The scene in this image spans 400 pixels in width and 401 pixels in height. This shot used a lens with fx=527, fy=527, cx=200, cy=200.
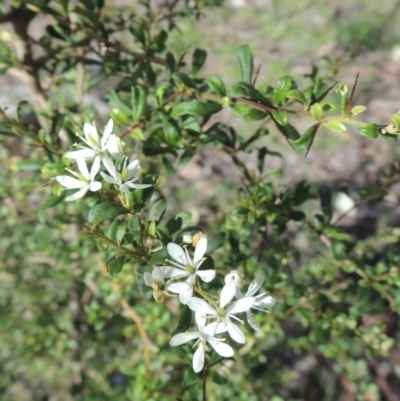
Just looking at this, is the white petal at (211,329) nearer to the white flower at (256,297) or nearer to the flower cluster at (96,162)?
the white flower at (256,297)

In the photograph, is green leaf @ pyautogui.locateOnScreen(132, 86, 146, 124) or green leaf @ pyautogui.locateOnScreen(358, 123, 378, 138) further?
green leaf @ pyautogui.locateOnScreen(132, 86, 146, 124)

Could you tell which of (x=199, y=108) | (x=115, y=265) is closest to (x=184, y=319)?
(x=115, y=265)

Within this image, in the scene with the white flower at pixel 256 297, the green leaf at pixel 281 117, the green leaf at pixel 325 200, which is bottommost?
the green leaf at pixel 325 200

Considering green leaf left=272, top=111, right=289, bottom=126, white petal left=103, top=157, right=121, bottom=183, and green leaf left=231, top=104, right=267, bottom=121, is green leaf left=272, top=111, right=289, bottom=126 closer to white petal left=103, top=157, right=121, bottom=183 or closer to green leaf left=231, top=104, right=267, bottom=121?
green leaf left=231, top=104, right=267, bottom=121

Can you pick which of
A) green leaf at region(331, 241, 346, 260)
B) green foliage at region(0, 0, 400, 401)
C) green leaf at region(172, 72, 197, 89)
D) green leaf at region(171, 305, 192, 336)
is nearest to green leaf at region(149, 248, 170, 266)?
green foliage at region(0, 0, 400, 401)

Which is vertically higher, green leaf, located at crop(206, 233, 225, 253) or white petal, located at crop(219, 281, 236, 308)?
white petal, located at crop(219, 281, 236, 308)

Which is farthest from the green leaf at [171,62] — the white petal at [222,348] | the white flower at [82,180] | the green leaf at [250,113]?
the white petal at [222,348]
